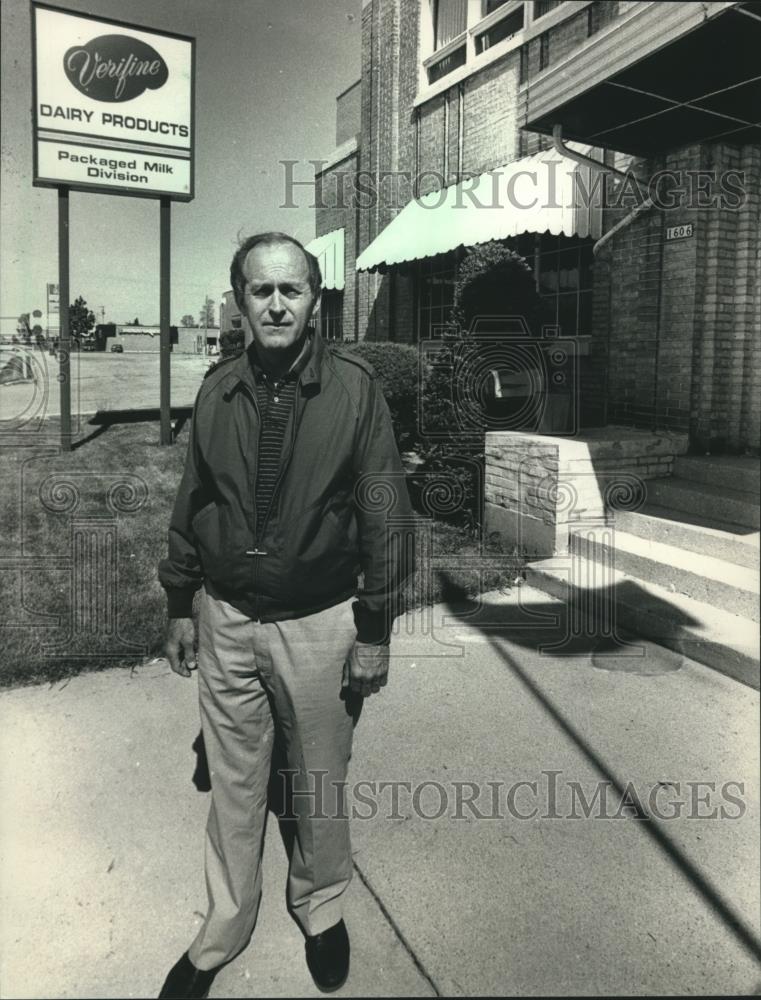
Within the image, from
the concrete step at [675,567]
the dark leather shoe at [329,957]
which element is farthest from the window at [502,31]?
the dark leather shoe at [329,957]

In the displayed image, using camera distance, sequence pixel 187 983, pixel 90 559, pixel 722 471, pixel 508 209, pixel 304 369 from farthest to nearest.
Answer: pixel 508 209 → pixel 90 559 → pixel 722 471 → pixel 304 369 → pixel 187 983

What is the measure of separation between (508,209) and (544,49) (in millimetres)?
2250

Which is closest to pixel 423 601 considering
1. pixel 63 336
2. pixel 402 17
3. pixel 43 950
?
pixel 43 950

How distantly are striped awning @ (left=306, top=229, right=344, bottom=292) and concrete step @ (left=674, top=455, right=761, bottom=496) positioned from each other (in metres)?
9.43

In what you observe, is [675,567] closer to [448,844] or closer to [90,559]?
[448,844]

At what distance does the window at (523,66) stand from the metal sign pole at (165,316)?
4.88m

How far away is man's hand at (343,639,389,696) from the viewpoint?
2.18 m

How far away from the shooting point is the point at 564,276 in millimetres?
8922

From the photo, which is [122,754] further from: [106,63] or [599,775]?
[106,63]

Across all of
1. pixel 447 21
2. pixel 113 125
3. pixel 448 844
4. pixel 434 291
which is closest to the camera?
pixel 448 844

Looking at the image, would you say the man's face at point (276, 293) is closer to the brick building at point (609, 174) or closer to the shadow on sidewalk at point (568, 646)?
the shadow on sidewalk at point (568, 646)

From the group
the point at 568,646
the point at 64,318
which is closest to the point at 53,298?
the point at 64,318

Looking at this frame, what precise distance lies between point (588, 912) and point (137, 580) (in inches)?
162

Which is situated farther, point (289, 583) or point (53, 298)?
point (53, 298)
